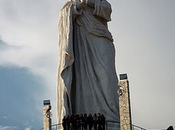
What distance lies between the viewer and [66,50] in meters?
20.5

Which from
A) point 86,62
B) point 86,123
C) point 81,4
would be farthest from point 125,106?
point 81,4

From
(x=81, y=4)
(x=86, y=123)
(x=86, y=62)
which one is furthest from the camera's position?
(x=81, y=4)

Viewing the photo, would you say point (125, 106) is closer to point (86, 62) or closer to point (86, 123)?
point (86, 123)

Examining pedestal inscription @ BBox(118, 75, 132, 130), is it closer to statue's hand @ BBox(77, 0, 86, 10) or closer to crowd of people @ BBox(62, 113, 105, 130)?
crowd of people @ BBox(62, 113, 105, 130)

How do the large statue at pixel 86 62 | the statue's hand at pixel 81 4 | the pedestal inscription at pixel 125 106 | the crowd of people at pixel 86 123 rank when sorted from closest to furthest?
the pedestal inscription at pixel 125 106 < the crowd of people at pixel 86 123 < the large statue at pixel 86 62 < the statue's hand at pixel 81 4

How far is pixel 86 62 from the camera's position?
21.4 m

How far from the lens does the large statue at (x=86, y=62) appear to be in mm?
20359

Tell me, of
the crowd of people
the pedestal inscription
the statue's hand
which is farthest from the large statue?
the pedestal inscription

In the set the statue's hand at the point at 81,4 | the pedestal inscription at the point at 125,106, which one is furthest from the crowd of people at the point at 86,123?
the statue's hand at the point at 81,4

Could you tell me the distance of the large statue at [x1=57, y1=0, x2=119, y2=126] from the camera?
802 inches

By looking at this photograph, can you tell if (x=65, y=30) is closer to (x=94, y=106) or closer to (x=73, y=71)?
(x=73, y=71)

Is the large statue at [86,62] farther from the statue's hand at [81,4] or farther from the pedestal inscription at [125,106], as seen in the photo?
the pedestal inscription at [125,106]

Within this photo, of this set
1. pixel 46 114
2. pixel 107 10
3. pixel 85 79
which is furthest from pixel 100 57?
pixel 46 114

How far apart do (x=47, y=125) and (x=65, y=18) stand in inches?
241
